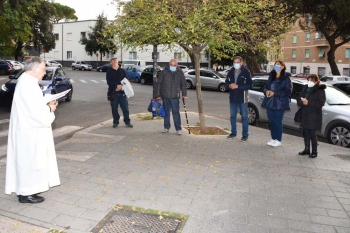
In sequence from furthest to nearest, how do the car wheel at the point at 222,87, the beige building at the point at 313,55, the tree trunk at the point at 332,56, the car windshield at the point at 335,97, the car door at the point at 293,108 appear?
the beige building at the point at 313,55 → the tree trunk at the point at 332,56 → the car wheel at the point at 222,87 → the car door at the point at 293,108 → the car windshield at the point at 335,97

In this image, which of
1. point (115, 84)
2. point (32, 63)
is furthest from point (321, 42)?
point (32, 63)

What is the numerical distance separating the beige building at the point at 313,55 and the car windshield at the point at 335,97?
44.5 meters

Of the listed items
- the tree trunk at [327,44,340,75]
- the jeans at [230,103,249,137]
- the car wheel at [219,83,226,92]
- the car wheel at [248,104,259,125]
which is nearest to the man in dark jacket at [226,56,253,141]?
the jeans at [230,103,249,137]

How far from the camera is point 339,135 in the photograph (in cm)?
855

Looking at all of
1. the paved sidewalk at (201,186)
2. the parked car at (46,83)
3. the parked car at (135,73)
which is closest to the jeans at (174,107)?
the paved sidewalk at (201,186)

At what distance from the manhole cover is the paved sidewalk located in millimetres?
121

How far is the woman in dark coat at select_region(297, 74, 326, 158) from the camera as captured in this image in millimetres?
6793

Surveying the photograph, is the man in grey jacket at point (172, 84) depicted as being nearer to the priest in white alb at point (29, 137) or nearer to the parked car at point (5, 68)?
the priest in white alb at point (29, 137)

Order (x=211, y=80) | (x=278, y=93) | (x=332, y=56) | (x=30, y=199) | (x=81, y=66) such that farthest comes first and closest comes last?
(x=81, y=66) → (x=332, y=56) → (x=211, y=80) → (x=278, y=93) → (x=30, y=199)

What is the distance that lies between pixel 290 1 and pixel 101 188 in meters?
22.0

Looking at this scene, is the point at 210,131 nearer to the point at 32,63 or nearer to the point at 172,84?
the point at 172,84

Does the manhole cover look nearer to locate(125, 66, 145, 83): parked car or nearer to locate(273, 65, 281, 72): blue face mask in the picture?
locate(273, 65, 281, 72): blue face mask

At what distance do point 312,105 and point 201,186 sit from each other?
2.98 m

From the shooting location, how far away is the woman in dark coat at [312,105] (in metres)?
6.79
